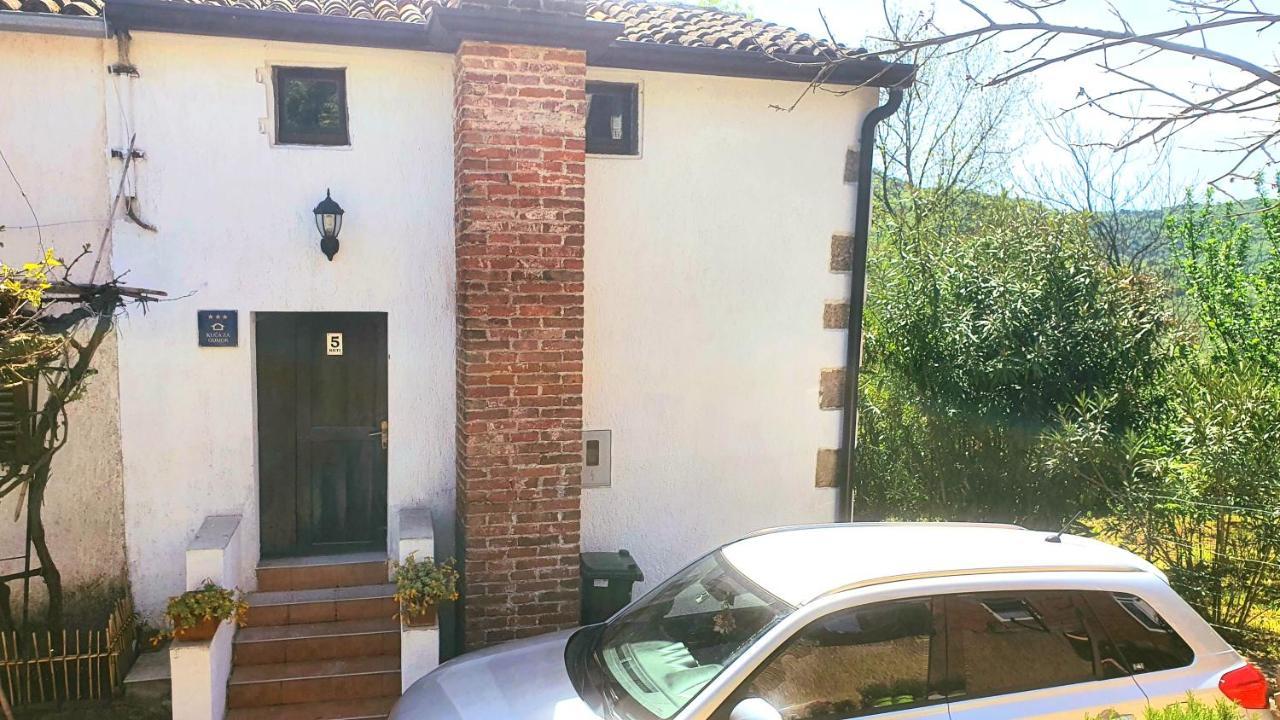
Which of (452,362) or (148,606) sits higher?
(452,362)

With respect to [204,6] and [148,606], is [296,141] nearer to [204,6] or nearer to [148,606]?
[204,6]

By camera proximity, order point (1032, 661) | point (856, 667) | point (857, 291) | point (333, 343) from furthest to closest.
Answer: point (857, 291) → point (333, 343) → point (1032, 661) → point (856, 667)

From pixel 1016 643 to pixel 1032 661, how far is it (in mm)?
100

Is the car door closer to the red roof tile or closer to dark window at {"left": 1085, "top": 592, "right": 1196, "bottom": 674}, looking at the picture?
dark window at {"left": 1085, "top": 592, "right": 1196, "bottom": 674}

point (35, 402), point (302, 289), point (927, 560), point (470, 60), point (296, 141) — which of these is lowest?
point (927, 560)

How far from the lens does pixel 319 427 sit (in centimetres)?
614

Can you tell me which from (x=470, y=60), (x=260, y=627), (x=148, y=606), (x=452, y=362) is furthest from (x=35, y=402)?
(x=470, y=60)

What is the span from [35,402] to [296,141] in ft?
7.80

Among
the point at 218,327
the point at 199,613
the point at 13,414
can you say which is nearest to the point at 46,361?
the point at 13,414

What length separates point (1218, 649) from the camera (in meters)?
3.72

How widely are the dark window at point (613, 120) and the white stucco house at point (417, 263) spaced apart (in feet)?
0.09

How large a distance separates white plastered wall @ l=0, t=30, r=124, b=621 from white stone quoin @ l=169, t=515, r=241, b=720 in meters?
0.84

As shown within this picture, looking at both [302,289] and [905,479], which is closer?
[302,289]

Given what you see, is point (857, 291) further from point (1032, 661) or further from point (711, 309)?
point (1032, 661)
